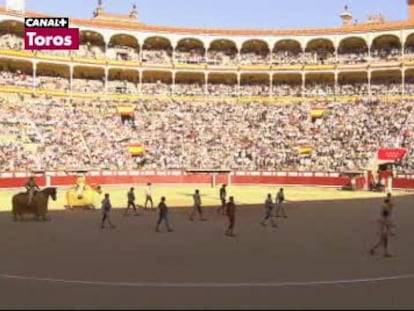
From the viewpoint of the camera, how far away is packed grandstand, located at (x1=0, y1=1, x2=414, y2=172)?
1923 inches

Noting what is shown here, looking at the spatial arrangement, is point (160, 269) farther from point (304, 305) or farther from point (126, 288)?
point (304, 305)

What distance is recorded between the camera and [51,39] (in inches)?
1874

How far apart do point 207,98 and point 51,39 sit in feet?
56.2

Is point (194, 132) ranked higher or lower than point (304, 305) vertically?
higher

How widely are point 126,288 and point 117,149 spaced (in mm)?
38697

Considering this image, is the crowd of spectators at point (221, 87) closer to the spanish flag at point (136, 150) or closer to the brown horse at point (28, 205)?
the spanish flag at point (136, 150)

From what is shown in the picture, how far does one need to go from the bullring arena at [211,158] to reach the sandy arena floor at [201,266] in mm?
68

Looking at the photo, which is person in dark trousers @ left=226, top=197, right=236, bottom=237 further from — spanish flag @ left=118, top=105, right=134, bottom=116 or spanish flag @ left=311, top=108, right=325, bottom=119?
spanish flag @ left=311, top=108, right=325, bottom=119

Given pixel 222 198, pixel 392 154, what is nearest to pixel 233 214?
pixel 222 198

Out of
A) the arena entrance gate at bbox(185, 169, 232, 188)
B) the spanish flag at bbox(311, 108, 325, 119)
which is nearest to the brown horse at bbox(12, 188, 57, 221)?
the arena entrance gate at bbox(185, 169, 232, 188)

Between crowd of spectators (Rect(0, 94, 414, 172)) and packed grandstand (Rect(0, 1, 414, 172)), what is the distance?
0.31ft

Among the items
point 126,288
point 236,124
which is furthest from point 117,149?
point 126,288

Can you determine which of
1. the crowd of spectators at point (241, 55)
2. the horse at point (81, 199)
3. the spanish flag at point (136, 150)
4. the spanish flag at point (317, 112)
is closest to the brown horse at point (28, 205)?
the horse at point (81, 199)

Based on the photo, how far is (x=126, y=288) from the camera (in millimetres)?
11789
